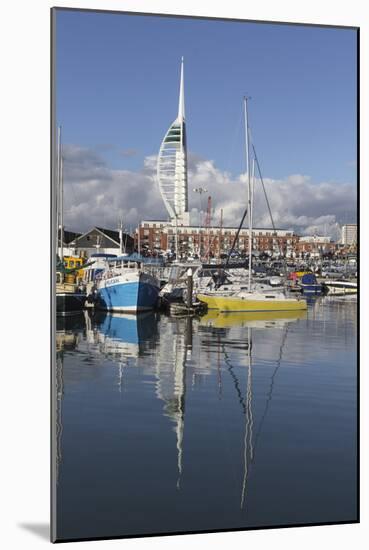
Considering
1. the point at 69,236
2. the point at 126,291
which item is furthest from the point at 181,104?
the point at 126,291

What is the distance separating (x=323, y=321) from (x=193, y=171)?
36.4 ft

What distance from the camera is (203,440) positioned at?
655 centimetres

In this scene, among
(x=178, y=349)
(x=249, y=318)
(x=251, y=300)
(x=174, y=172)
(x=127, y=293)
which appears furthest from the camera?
(x=127, y=293)

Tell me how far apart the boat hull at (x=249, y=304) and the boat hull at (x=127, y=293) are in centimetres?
146

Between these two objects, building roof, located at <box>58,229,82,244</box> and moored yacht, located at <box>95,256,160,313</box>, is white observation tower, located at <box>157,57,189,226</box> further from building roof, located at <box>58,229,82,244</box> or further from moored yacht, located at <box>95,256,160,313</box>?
moored yacht, located at <box>95,256,160,313</box>

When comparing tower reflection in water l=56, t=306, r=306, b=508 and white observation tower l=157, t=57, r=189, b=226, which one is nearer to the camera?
white observation tower l=157, t=57, r=189, b=226

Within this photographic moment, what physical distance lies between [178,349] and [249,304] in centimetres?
618

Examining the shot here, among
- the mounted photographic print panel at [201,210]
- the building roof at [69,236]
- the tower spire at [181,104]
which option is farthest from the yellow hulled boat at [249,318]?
the tower spire at [181,104]

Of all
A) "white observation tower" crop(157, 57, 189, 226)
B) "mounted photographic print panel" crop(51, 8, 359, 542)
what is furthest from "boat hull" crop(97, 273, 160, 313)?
"white observation tower" crop(157, 57, 189, 226)

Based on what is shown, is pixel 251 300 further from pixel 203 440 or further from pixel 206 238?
pixel 203 440

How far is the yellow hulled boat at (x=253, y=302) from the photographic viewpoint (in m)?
18.8

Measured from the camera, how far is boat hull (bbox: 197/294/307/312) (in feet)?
62.6

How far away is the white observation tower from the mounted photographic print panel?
0.6 inches

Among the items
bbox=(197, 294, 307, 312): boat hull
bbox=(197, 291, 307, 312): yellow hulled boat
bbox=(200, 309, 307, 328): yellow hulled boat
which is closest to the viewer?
bbox=(200, 309, 307, 328): yellow hulled boat
